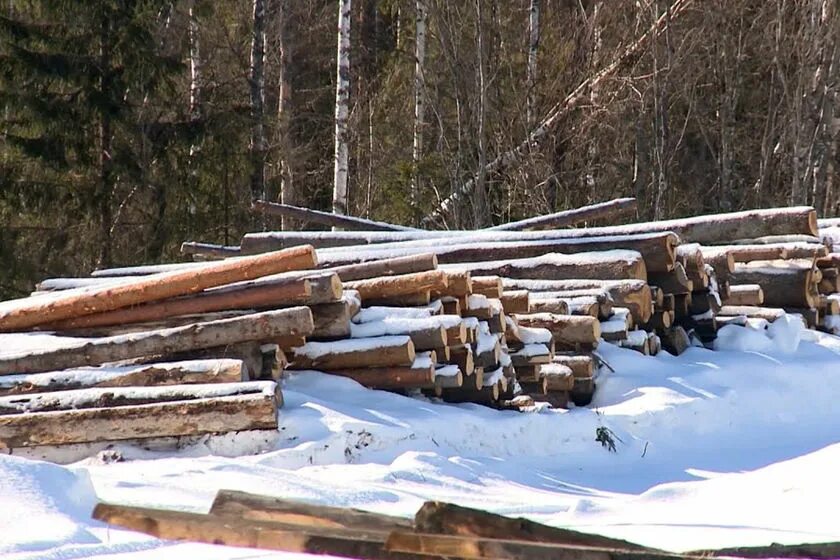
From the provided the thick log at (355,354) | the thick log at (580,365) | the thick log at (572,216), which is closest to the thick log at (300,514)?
A: the thick log at (355,354)

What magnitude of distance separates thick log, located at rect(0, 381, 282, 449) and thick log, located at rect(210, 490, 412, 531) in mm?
3410

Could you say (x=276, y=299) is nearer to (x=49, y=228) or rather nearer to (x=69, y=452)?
(x=69, y=452)

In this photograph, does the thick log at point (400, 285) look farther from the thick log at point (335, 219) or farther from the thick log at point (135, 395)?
the thick log at point (335, 219)

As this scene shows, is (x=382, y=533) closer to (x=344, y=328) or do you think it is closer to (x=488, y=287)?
(x=344, y=328)

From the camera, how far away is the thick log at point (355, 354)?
8.57 m

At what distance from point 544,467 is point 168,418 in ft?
7.80

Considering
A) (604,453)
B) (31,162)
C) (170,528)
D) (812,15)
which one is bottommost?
(604,453)

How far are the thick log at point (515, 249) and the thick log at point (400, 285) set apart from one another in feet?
5.18

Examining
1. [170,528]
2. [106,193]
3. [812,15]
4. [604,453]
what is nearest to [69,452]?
Result: [604,453]

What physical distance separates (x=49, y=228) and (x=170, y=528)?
19.1 metres

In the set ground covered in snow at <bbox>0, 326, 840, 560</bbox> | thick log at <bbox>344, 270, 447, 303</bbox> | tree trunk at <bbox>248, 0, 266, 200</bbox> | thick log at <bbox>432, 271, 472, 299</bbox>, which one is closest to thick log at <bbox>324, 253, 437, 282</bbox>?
thick log at <bbox>344, 270, 447, 303</bbox>

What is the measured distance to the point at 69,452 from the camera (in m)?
7.62

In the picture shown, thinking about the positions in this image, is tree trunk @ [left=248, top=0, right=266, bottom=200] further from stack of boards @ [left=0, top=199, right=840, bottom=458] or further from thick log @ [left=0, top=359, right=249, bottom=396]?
thick log @ [left=0, top=359, right=249, bottom=396]

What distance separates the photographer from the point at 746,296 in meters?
12.9
